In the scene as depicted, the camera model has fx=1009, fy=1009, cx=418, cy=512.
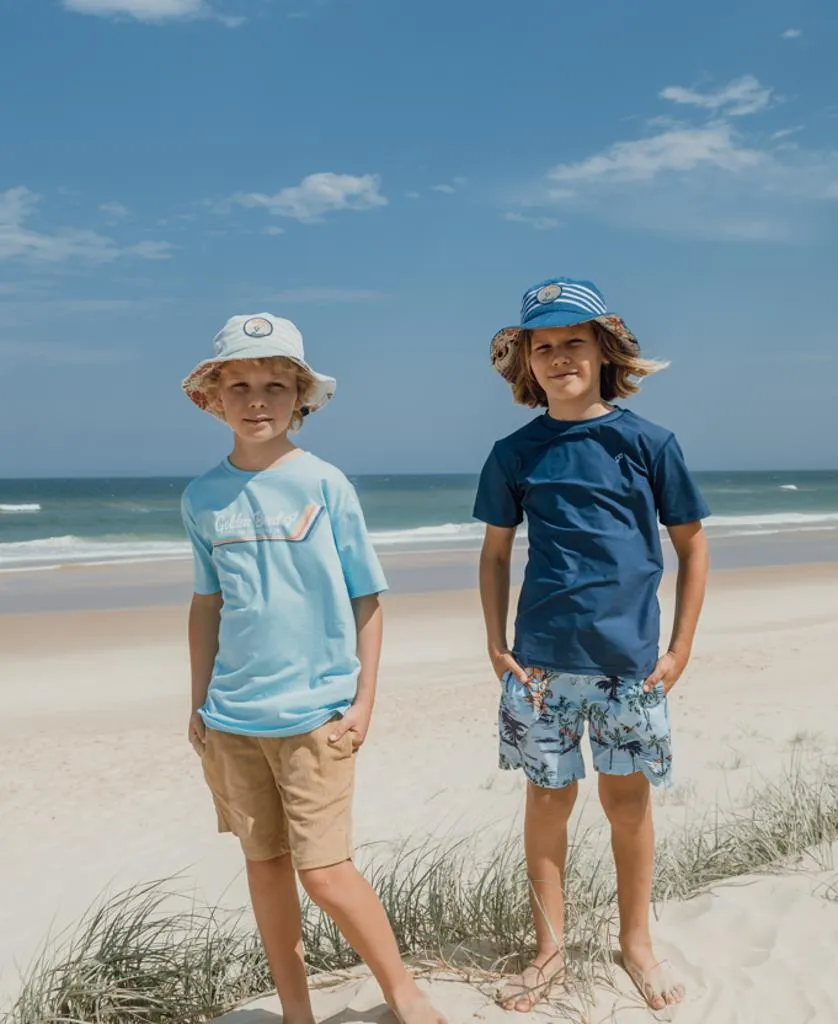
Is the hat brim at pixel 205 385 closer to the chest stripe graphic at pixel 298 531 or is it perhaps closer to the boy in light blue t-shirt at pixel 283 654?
the boy in light blue t-shirt at pixel 283 654

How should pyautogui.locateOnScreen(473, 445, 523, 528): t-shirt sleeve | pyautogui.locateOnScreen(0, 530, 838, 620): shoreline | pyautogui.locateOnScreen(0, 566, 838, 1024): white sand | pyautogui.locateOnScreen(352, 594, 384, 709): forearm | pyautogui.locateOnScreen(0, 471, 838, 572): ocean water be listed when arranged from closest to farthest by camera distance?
1. pyautogui.locateOnScreen(352, 594, 384, 709): forearm
2. pyautogui.locateOnScreen(473, 445, 523, 528): t-shirt sleeve
3. pyautogui.locateOnScreen(0, 566, 838, 1024): white sand
4. pyautogui.locateOnScreen(0, 530, 838, 620): shoreline
5. pyautogui.locateOnScreen(0, 471, 838, 572): ocean water

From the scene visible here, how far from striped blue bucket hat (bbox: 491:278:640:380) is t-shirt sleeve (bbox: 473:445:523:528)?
393 mm

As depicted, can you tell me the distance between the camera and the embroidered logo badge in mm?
2604

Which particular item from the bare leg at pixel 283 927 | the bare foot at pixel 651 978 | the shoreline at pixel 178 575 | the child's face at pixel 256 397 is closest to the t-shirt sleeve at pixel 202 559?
the child's face at pixel 256 397

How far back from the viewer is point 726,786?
516 centimetres

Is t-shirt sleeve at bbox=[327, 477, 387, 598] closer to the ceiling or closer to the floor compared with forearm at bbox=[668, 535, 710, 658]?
closer to the ceiling

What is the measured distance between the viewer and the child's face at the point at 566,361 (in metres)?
2.86

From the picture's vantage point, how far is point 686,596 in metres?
2.83

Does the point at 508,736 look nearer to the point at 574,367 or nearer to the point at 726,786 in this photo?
the point at 574,367

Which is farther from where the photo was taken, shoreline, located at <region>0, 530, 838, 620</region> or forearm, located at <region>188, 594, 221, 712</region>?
shoreline, located at <region>0, 530, 838, 620</region>

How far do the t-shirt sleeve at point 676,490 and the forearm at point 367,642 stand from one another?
0.84 m

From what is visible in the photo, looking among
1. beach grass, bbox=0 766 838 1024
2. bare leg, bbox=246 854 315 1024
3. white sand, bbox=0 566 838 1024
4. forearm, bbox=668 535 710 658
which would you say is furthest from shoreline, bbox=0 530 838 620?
forearm, bbox=668 535 710 658

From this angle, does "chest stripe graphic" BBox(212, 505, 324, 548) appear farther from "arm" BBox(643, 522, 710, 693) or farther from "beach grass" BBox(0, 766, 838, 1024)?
"beach grass" BBox(0, 766, 838, 1024)

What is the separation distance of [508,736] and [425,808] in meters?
2.75
